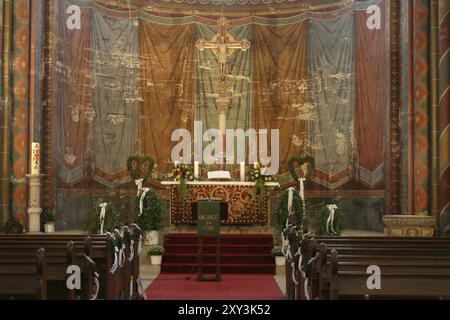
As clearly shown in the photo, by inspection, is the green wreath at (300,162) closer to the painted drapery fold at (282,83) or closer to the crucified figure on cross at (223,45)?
the painted drapery fold at (282,83)

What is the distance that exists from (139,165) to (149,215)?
231 centimetres

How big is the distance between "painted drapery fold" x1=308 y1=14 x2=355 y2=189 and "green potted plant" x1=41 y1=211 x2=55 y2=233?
7.28 meters

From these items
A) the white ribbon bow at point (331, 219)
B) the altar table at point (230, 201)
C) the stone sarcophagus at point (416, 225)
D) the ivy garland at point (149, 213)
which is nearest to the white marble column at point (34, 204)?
the ivy garland at point (149, 213)

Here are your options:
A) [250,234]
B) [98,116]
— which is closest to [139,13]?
[98,116]

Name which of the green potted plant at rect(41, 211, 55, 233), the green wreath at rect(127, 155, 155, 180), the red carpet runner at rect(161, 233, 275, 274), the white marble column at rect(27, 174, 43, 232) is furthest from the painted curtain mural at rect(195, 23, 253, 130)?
the white marble column at rect(27, 174, 43, 232)

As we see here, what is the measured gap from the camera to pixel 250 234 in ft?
45.6

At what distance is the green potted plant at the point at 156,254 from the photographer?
42.2ft

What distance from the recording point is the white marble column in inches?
527

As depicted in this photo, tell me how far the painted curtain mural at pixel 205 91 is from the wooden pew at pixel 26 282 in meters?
10.1

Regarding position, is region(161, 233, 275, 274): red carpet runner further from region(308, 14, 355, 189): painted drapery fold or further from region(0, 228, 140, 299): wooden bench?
region(308, 14, 355, 189): painted drapery fold

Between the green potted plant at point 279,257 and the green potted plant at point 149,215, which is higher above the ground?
the green potted plant at point 149,215

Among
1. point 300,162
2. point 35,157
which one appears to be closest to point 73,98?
point 35,157
